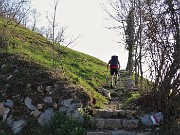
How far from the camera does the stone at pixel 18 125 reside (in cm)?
1127

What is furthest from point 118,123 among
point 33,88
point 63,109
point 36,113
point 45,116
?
point 33,88

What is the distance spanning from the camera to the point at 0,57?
1525 cm

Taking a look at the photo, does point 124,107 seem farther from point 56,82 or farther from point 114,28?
point 114,28

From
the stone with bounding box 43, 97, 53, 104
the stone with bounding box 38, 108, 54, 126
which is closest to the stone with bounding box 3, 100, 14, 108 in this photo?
the stone with bounding box 43, 97, 53, 104

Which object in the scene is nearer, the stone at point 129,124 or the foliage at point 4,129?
A: the foliage at point 4,129

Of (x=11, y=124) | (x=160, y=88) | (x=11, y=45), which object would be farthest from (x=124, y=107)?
(x=11, y=45)

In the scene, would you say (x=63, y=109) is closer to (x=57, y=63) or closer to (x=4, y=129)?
(x=4, y=129)

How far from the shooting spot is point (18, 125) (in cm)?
1138

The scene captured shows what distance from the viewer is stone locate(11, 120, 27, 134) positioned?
11266 mm

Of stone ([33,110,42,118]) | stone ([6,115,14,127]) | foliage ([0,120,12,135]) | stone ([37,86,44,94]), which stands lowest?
foliage ([0,120,12,135])

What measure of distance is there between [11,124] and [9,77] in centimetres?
234

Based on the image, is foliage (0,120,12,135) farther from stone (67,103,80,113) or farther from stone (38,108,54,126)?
stone (67,103,80,113)

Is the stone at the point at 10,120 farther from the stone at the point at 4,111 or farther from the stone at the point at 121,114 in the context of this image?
the stone at the point at 121,114

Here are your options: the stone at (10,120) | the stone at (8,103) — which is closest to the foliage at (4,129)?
the stone at (10,120)
